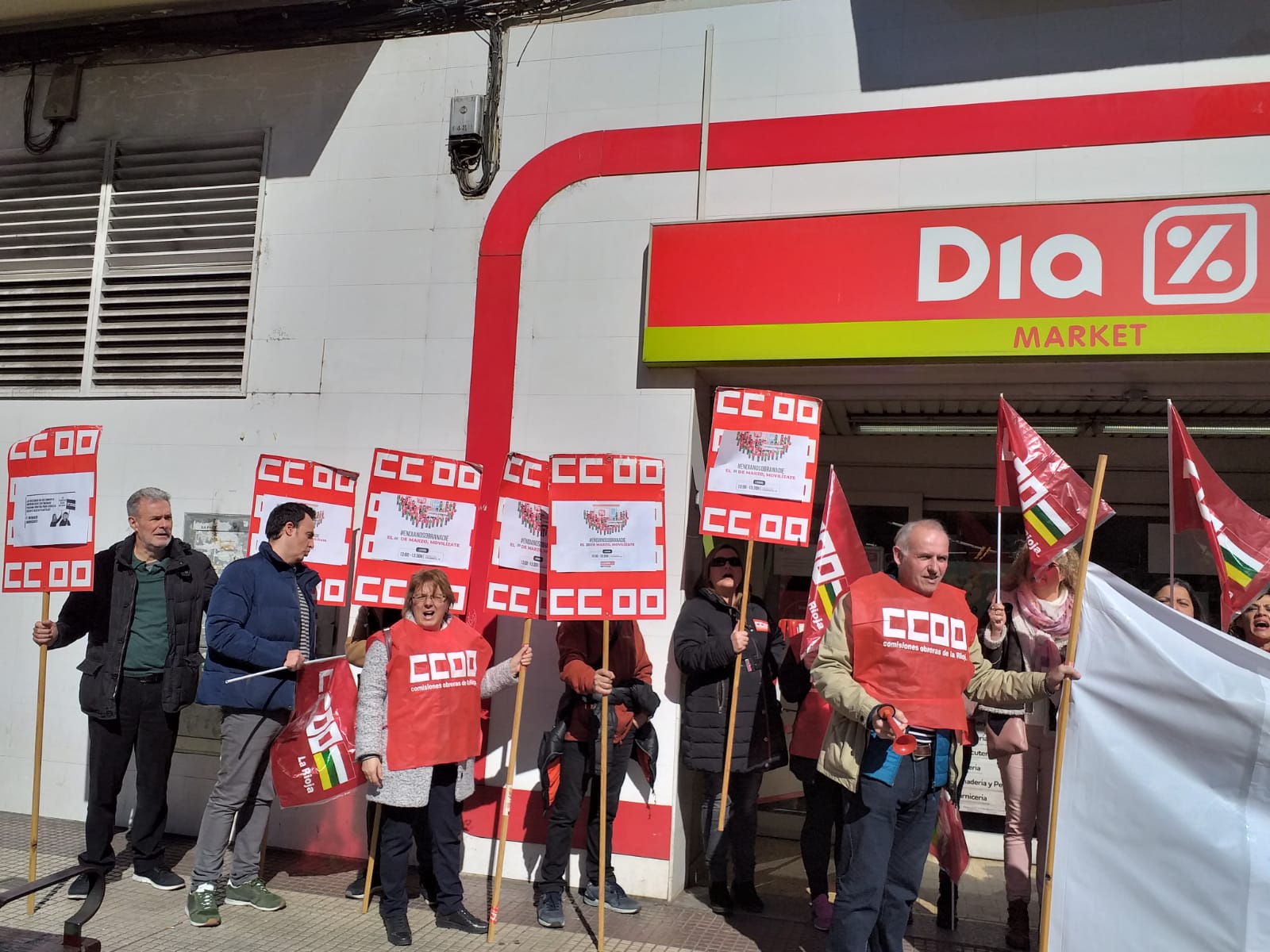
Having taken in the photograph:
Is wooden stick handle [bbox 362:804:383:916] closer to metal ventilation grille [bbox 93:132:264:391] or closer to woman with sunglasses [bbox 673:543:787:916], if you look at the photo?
woman with sunglasses [bbox 673:543:787:916]

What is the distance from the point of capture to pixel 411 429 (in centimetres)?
641

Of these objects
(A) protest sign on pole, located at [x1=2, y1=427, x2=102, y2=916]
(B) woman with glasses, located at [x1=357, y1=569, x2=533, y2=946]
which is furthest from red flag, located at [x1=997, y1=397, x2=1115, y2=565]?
(A) protest sign on pole, located at [x1=2, y1=427, x2=102, y2=916]

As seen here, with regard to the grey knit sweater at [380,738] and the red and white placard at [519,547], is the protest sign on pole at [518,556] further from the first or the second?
the grey knit sweater at [380,738]

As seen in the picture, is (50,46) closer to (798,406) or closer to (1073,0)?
(798,406)

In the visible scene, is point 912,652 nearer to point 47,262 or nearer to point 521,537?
point 521,537

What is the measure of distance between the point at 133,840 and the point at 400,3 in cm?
Result: 547

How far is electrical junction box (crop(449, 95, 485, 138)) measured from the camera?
6410mm

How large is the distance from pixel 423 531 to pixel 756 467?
1903mm

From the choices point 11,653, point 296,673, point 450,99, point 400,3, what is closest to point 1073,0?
A: point 450,99

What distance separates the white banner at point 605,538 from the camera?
16.8 feet

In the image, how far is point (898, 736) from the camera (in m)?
3.87

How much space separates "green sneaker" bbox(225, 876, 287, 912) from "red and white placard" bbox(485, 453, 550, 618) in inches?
74.3

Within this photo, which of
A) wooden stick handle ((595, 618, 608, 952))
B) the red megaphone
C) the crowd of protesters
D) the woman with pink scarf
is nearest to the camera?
the red megaphone

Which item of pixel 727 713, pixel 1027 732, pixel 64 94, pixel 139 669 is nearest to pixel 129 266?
pixel 64 94
